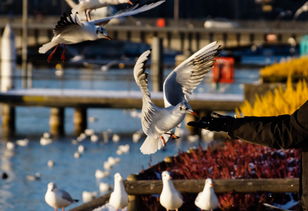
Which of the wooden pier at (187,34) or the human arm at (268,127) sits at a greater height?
the human arm at (268,127)

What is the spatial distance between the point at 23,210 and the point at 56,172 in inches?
286

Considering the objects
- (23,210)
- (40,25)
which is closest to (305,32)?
(40,25)

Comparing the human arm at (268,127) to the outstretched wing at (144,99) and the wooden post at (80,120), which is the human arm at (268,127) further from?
the wooden post at (80,120)

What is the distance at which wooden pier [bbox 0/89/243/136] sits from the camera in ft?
107

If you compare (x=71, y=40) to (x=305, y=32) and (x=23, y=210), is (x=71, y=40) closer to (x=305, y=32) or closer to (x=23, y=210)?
(x=23, y=210)

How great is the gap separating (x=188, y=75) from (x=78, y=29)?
646mm

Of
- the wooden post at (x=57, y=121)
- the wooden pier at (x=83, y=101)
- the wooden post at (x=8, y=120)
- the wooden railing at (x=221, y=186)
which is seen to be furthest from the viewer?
the wooden post at (x=8, y=120)

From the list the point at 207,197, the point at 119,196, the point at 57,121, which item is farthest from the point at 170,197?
the point at 57,121

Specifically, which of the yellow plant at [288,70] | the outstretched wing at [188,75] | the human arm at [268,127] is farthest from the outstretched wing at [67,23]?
the yellow plant at [288,70]

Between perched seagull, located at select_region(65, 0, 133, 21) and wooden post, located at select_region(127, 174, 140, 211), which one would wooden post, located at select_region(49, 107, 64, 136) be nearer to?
wooden post, located at select_region(127, 174, 140, 211)

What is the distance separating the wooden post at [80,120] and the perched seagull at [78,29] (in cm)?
3130

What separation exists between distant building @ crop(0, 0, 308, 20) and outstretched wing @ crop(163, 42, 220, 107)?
124 m

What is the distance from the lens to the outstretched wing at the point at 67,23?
5.29 m

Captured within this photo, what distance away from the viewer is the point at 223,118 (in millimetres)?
5477
